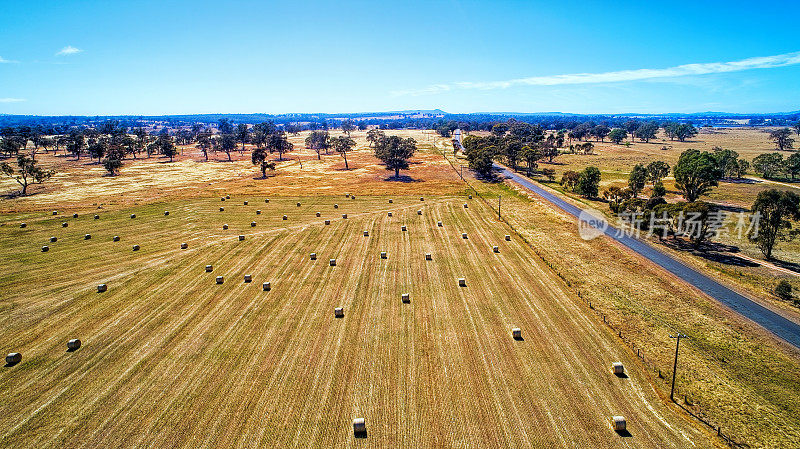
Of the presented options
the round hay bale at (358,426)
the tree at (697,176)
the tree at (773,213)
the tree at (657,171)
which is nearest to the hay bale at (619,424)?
the round hay bale at (358,426)

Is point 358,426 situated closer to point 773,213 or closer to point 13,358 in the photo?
point 13,358

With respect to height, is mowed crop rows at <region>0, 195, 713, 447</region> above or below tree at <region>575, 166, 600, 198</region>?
below

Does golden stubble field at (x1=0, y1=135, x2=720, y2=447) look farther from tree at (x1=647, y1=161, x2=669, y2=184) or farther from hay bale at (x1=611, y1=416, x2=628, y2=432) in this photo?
tree at (x1=647, y1=161, x2=669, y2=184)

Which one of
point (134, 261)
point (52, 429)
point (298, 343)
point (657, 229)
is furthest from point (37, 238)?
point (657, 229)

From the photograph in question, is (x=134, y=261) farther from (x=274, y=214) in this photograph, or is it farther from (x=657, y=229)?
(x=657, y=229)

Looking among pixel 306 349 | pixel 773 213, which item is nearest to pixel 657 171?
pixel 773 213

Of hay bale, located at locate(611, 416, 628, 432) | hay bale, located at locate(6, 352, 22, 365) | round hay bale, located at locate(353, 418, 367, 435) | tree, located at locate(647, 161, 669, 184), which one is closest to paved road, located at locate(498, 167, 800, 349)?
hay bale, located at locate(611, 416, 628, 432)
